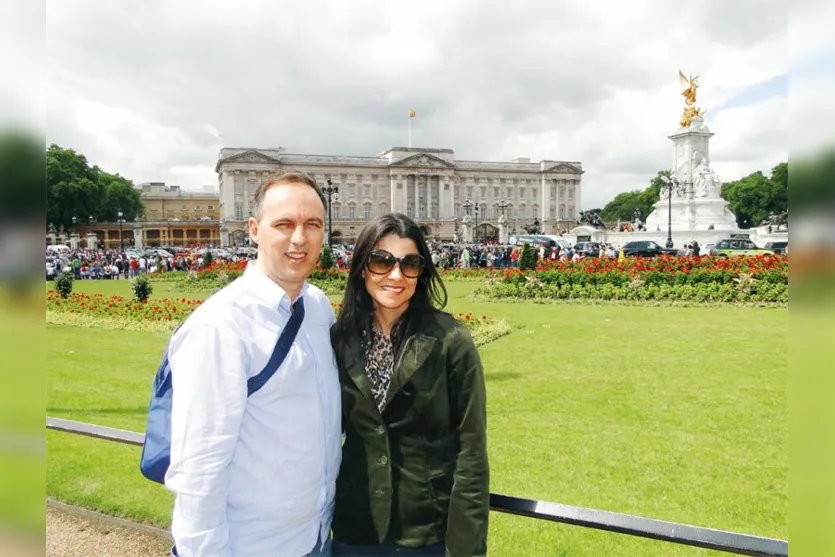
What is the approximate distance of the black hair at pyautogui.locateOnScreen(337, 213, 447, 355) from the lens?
6.82 feet

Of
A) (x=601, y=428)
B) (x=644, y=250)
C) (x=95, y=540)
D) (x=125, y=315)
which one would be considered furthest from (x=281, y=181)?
(x=644, y=250)

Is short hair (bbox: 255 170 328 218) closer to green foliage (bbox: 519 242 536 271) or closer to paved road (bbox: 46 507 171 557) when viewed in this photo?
paved road (bbox: 46 507 171 557)

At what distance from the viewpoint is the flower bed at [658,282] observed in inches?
538

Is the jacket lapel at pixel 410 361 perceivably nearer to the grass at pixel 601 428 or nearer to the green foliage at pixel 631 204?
the grass at pixel 601 428

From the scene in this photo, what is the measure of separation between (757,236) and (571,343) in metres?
31.4

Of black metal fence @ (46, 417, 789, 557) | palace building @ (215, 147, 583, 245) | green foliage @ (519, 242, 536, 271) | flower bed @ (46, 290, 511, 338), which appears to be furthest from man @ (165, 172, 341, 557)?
palace building @ (215, 147, 583, 245)

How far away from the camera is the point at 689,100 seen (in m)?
39.6

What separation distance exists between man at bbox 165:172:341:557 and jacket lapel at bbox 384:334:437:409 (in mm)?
181

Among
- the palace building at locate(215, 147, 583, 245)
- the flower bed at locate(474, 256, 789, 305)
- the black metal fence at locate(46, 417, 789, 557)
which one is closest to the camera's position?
the black metal fence at locate(46, 417, 789, 557)
